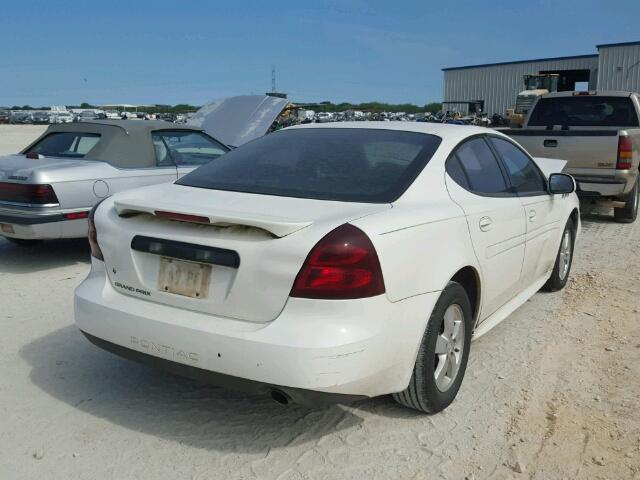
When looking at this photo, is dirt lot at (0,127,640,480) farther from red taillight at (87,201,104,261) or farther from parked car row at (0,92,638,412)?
red taillight at (87,201,104,261)

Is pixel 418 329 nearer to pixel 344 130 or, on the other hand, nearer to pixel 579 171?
pixel 344 130

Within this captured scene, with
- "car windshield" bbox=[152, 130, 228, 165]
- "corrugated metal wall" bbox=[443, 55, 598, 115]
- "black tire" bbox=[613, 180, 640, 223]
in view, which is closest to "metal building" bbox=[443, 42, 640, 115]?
"corrugated metal wall" bbox=[443, 55, 598, 115]

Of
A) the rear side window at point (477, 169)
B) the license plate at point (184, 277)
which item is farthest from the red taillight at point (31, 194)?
the rear side window at point (477, 169)

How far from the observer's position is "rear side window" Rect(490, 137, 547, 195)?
430 centimetres

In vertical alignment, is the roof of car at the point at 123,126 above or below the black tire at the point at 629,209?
above

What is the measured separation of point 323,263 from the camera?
103 inches

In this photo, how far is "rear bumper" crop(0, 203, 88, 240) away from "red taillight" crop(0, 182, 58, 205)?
85 mm

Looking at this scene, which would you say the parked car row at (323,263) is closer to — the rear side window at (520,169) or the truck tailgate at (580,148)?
the rear side window at (520,169)

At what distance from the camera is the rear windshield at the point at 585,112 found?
32.1 feet

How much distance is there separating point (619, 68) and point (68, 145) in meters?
41.8

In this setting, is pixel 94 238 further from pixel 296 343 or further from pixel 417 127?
pixel 417 127

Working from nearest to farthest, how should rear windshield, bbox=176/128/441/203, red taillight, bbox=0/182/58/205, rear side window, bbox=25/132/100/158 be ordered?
rear windshield, bbox=176/128/441/203 → red taillight, bbox=0/182/58/205 → rear side window, bbox=25/132/100/158

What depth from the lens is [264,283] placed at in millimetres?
2678

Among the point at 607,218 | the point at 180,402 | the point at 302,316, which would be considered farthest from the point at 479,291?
the point at 607,218
